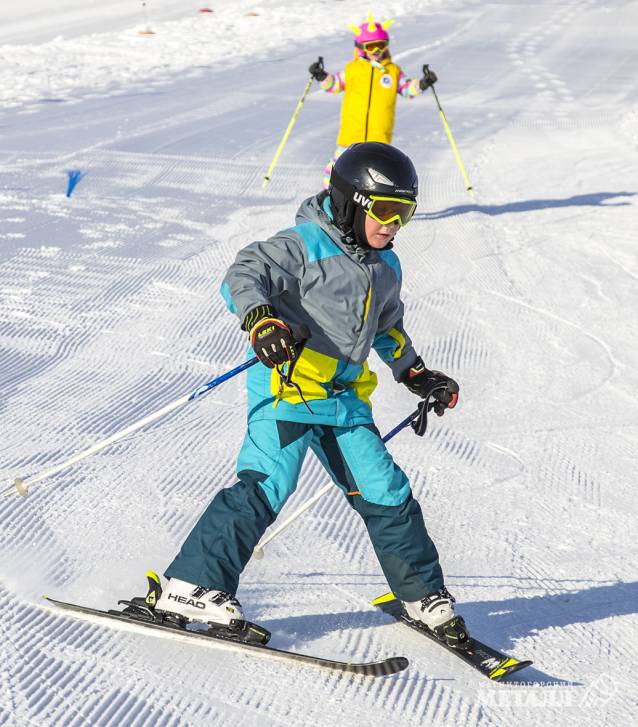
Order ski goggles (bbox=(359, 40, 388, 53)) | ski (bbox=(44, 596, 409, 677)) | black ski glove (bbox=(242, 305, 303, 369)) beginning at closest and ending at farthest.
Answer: black ski glove (bbox=(242, 305, 303, 369)) → ski (bbox=(44, 596, 409, 677)) → ski goggles (bbox=(359, 40, 388, 53))

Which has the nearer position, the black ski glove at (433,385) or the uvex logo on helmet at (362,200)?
the uvex logo on helmet at (362,200)

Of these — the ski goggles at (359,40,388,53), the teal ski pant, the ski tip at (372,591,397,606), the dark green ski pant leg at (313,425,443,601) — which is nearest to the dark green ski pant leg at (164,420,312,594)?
the teal ski pant

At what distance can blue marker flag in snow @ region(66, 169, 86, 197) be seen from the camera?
344 inches

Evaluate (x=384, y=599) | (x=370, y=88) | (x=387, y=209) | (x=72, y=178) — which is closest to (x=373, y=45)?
(x=370, y=88)

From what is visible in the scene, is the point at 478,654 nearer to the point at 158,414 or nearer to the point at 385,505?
the point at 385,505

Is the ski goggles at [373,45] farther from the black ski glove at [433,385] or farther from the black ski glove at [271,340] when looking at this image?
the black ski glove at [271,340]

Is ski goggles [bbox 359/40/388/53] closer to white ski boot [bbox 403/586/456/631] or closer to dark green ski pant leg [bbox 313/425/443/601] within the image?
dark green ski pant leg [bbox 313/425/443/601]

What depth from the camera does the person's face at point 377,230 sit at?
306cm

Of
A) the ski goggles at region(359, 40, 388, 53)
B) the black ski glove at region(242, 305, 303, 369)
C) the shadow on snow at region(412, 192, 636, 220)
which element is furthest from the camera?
the shadow on snow at region(412, 192, 636, 220)

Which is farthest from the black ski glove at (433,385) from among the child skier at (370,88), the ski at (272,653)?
the child skier at (370,88)

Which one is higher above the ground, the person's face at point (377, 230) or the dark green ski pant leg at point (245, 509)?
the person's face at point (377, 230)

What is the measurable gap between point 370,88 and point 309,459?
4342 millimetres

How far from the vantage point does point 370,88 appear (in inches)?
319

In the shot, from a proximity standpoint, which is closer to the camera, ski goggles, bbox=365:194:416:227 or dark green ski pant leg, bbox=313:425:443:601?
ski goggles, bbox=365:194:416:227
